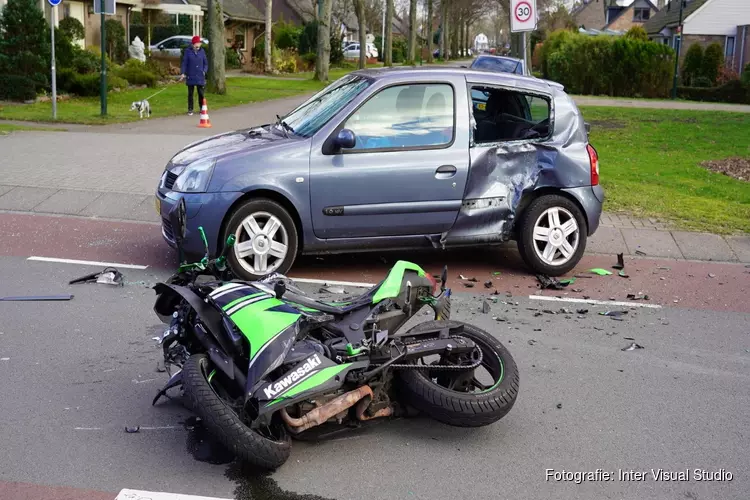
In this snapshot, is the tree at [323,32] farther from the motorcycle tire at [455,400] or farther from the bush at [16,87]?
the motorcycle tire at [455,400]

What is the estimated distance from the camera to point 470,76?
27.6ft

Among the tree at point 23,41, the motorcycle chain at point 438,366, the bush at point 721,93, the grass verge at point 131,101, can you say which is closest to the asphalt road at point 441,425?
the motorcycle chain at point 438,366

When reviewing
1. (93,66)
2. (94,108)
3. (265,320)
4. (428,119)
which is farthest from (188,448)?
(93,66)

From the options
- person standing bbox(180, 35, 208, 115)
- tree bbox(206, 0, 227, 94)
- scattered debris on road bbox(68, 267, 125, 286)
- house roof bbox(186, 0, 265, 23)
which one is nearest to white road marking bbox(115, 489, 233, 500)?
scattered debris on road bbox(68, 267, 125, 286)

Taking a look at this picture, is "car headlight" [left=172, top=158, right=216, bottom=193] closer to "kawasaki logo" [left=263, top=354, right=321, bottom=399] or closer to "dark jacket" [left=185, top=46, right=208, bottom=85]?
"kawasaki logo" [left=263, top=354, right=321, bottom=399]

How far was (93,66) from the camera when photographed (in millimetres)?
27812

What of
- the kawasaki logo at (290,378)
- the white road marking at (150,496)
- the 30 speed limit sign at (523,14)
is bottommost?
the white road marking at (150,496)

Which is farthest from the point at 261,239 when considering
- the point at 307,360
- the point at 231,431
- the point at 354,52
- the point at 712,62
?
the point at 354,52

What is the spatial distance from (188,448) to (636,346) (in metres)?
3.48

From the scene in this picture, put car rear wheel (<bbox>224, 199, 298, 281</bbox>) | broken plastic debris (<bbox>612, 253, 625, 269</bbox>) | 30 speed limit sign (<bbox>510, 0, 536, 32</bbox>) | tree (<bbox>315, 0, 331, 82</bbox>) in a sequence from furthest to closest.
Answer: tree (<bbox>315, 0, 331, 82</bbox>) < 30 speed limit sign (<bbox>510, 0, 536, 32</bbox>) < broken plastic debris (<bbox>612, 253, 625, 269</bbox>) < car rear wheel (<bbox>224, 199, 298, 281</bbox>)

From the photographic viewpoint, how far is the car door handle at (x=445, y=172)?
26.3ft

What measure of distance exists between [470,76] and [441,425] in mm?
4297

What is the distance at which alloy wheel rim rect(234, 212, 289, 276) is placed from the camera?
25.5 feet

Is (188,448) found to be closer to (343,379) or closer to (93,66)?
(343,379)
